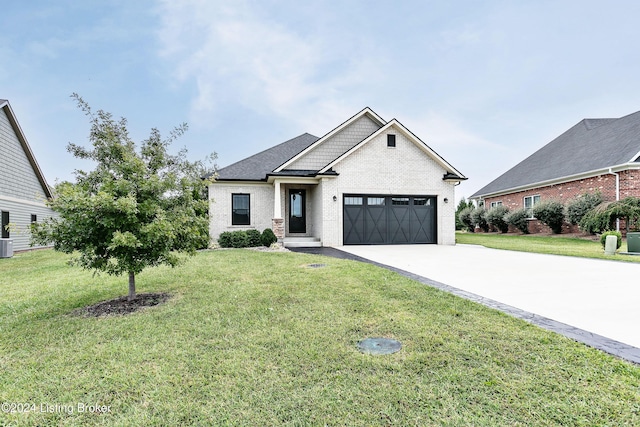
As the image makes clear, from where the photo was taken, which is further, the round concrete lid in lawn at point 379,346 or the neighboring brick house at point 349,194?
the neighboring brick house at point 349,194

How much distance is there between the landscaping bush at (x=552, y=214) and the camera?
64.8ft

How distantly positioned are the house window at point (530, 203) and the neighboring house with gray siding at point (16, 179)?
29.2 m

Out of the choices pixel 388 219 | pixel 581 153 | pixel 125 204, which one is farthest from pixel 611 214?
pixel 125 204

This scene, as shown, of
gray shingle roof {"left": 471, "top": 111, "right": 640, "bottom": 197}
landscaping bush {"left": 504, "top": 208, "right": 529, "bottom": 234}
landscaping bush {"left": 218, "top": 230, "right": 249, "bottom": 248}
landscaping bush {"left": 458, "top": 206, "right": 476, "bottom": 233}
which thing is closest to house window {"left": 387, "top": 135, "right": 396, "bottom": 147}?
landscaping bush {"left": 218, "top": 230, "right": 249, "bottom": 248}

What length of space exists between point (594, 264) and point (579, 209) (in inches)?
484

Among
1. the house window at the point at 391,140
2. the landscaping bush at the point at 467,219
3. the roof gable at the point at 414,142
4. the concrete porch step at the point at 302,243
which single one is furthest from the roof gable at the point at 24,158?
the landscaping bush at the point at 467,219

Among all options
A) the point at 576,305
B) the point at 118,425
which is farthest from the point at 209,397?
the point at 576,305

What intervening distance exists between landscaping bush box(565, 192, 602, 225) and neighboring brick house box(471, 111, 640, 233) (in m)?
0.48

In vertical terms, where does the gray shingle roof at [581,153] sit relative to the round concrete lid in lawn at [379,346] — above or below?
above

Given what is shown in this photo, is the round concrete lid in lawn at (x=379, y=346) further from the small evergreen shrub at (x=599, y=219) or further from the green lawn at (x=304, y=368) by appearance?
the small evergreen shrub at (x=599, y=219)

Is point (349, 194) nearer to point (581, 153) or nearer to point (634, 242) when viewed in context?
point (634, 242)

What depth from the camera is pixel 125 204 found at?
13.8 feet

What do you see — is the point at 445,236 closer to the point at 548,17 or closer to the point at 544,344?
the point at 548,17

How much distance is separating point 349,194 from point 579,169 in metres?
15.9
